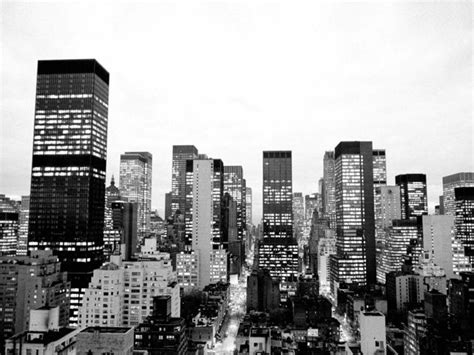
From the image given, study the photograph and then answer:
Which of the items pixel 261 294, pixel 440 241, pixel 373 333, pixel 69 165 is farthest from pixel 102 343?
pixel 440 241

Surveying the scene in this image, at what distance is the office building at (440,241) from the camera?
194000mm

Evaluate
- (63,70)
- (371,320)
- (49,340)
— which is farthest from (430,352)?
(63,70)

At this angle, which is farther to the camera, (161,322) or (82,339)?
(161,322)

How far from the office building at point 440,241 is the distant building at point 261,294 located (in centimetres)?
Result: 8184

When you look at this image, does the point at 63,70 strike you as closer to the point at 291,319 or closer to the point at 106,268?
the point at 106,268

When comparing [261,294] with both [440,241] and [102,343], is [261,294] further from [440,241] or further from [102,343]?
[102,343]

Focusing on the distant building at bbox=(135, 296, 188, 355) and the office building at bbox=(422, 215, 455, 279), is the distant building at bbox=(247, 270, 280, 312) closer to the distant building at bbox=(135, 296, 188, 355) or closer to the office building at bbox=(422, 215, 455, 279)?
the office building at bbox=(422, 215, 455, 279)

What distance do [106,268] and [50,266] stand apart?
87.1 feet

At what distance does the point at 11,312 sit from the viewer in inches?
4454

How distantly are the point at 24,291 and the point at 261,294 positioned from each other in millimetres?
89581

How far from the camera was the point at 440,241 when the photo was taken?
194 meters

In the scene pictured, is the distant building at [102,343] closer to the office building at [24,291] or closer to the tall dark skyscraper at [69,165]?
the office building at [24,291]

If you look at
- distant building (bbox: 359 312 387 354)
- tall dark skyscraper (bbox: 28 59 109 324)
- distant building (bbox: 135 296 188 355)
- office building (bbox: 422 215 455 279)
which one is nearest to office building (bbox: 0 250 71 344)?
tall dark skyscraper (bbox: 28 59 109 324)

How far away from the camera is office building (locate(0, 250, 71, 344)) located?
113 m
